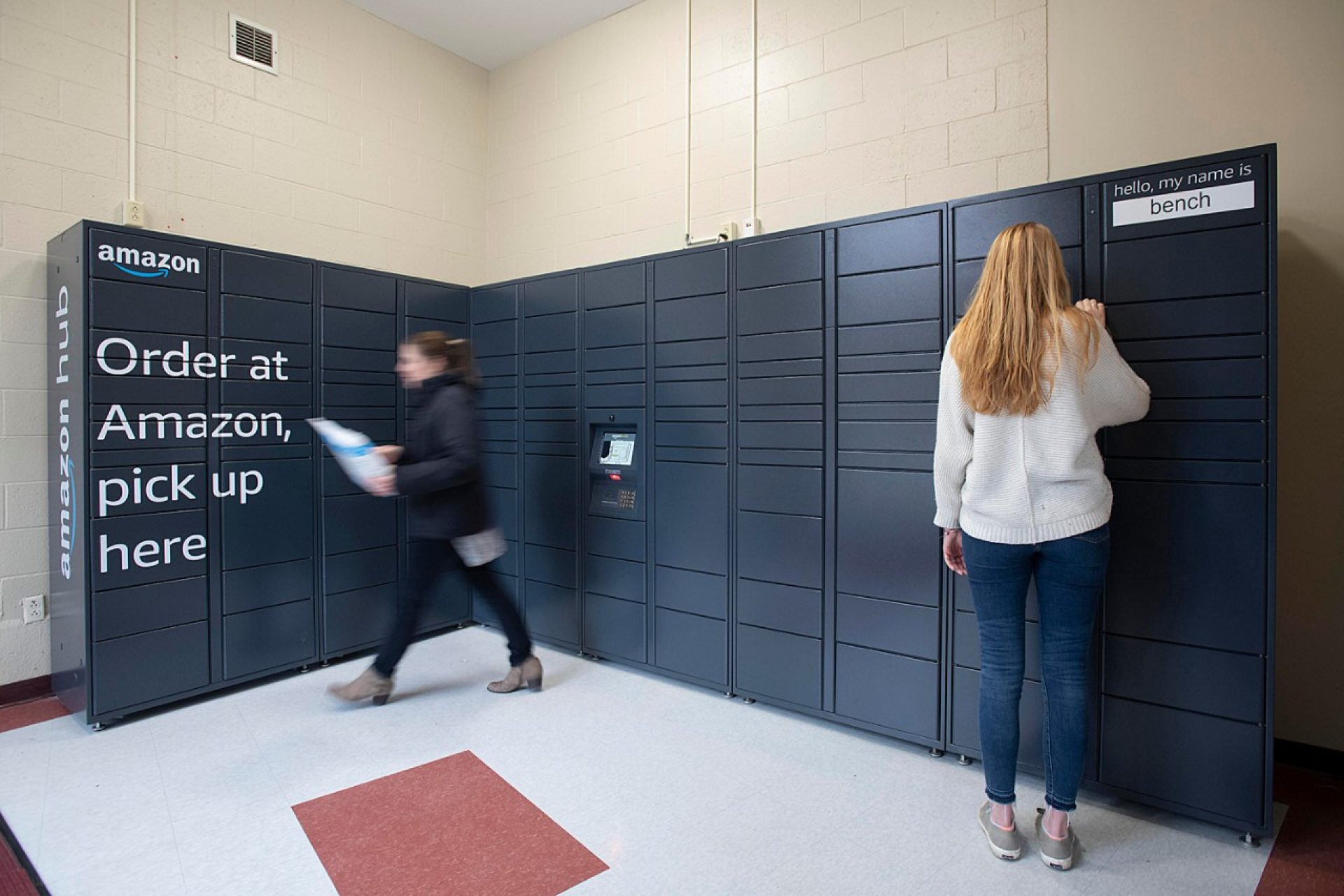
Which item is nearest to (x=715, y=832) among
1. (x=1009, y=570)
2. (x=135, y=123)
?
(x=1009, y=570)

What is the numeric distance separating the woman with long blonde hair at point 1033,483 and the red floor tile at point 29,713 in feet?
10.8

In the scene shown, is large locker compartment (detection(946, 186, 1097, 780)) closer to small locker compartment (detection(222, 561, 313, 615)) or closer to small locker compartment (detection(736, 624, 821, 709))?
small locker compartment (detection(736, 624, 821, 709))

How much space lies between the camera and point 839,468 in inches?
99.2

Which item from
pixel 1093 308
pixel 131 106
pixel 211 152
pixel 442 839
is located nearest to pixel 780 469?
pixel 1093 308

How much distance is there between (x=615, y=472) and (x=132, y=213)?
7.48 ft

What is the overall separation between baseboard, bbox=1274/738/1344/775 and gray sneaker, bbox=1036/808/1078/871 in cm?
107

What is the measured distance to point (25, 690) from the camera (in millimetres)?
2785

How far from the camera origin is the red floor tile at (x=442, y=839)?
1695 mm

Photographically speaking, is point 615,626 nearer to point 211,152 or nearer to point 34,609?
point 34,609

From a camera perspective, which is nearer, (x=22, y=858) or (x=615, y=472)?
(x=22, y=858)

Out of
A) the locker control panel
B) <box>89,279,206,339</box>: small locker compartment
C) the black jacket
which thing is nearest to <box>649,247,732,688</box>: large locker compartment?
the locker control panel

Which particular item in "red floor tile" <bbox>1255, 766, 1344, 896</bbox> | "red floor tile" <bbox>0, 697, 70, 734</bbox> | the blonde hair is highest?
the blonde hair

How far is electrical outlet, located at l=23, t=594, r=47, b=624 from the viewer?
2.79 meters

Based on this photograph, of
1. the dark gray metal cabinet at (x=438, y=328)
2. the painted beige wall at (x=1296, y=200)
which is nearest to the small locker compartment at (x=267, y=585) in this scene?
the dark gray metal cabinet at (x=438, y=328)
